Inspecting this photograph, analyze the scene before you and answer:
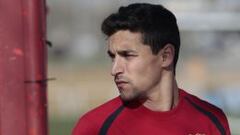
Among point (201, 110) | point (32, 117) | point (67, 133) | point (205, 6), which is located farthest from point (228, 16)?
point (32, 117)

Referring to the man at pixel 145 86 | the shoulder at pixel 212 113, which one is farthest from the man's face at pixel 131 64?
the shoulder at pixel 212 113

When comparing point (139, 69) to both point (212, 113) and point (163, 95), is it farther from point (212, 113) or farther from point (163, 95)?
point (212, 113)

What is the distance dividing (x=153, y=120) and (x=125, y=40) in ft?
0.94

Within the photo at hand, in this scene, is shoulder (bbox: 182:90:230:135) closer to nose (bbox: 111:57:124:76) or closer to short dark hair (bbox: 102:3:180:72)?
short dark hair (bbox: 102:3:180:72)

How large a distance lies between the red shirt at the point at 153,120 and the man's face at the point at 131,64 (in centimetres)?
9

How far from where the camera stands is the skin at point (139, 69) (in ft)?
7.00

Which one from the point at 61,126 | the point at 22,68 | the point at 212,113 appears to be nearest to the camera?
the point at 22,68

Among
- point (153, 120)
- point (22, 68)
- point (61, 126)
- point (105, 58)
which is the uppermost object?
point (22, 68)

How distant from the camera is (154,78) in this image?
2.24 metres

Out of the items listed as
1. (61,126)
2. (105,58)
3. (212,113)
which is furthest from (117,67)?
(105,58)

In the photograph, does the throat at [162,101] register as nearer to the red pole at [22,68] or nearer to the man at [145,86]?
the man at [145,86]

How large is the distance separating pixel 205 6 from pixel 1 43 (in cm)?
550

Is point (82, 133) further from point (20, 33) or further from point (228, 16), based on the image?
point (228, 16)

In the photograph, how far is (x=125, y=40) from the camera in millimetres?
2170
